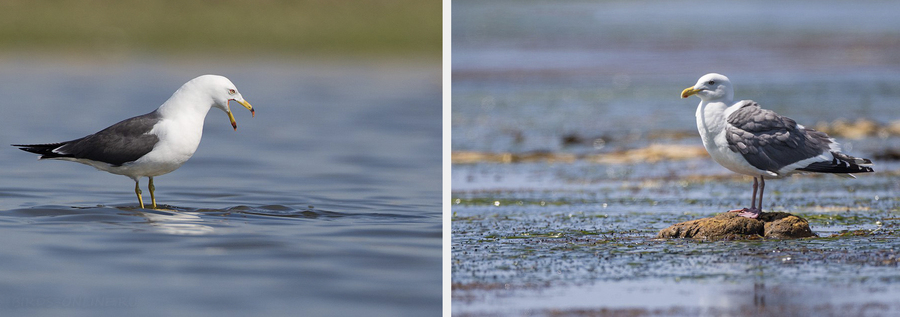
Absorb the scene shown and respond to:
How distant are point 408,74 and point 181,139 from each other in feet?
50.7

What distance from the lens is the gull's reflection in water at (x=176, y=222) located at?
6562 millimetres

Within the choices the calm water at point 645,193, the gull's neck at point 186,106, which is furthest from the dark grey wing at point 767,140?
the gull's neck at point 186,106

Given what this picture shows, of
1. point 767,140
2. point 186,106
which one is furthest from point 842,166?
point 186,106

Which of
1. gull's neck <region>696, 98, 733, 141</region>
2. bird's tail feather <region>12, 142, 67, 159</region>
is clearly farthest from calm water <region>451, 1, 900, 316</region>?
bird's tail feather <region>12, 142, 67, 159</region>

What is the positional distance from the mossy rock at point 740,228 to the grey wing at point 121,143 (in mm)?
3311

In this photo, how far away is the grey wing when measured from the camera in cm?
723

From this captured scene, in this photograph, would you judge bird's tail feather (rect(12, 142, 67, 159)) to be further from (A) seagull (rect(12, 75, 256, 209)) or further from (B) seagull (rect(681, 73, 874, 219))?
(B) seagull (rect(681, 73, 874, 219))

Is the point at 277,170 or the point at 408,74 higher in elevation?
the point at 408,74

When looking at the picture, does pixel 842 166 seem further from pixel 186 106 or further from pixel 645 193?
pixel 186 106

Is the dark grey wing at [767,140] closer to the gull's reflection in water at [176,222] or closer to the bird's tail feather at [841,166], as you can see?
the bird's tail feather at [841,166]

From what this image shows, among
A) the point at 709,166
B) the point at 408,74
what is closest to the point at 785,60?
the point at 408,74

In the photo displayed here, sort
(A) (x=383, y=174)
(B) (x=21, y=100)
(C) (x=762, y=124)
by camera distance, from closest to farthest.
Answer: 1. (C) (x=762, y=124)
2. (A) (x=383, y=174)
3. (B) (x=21, y=100)

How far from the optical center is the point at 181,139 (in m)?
7.15

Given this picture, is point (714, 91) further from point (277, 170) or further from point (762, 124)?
point (277, 170)
